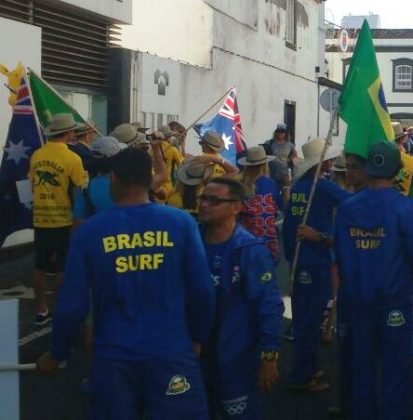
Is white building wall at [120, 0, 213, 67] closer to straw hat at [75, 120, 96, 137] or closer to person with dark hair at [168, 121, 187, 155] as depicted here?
person with dark hair at [168, 121, 187, 155]

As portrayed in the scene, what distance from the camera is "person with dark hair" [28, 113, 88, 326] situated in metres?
8.70

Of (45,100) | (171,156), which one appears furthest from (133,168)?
(171,156)

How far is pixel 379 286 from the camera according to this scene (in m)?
5.67

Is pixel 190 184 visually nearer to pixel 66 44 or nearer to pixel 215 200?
pixel 215 200

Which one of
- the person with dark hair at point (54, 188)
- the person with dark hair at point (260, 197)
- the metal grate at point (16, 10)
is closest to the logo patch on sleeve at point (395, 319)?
the person with dark hair at point (260, 197)

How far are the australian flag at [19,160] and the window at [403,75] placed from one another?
6059 cm

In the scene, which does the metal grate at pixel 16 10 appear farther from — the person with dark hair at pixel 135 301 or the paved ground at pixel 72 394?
the person with dark hair at pixel 135 301

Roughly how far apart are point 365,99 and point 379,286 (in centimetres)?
187

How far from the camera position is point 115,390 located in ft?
13.8

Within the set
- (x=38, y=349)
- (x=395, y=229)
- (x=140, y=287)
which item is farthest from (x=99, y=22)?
(x=140, y=287)

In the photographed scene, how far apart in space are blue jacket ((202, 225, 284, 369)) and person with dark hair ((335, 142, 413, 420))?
921 millimetres

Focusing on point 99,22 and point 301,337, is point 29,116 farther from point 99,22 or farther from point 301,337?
point 99,22

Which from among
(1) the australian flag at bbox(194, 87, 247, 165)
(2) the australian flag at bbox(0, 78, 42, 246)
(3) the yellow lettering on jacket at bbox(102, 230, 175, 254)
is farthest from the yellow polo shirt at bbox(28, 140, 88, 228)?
(3) the yellow lettering on jacket at bbox(102, 230, 175, 254)

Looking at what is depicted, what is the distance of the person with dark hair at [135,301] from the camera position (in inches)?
165
